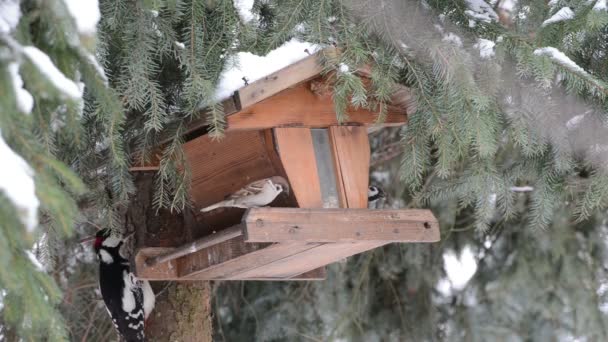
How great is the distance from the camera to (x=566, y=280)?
219 inches

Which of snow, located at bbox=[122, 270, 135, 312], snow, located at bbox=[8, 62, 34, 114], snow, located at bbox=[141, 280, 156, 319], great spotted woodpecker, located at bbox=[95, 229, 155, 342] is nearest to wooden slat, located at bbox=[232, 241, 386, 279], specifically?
snow, located at bbox=[141, 280, 156, 319]

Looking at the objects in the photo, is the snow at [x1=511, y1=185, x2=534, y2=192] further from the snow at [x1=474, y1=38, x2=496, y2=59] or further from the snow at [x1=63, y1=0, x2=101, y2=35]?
the snow at [x1=63, y1=0, x2=101, y2=35]

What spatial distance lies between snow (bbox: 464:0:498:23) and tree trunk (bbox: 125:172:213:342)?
154 cm

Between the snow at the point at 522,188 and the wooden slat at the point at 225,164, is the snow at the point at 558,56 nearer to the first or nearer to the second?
the wooden slat at the point at 225,164

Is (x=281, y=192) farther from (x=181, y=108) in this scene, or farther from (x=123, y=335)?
(x=123, y=335)

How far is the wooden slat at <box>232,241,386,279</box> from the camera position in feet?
12.6

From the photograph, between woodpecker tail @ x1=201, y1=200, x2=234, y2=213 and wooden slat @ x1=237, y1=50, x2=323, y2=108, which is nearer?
wooden slat @ x1=237, y1=50, x2=323, y2=108

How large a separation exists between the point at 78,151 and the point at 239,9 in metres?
0.84

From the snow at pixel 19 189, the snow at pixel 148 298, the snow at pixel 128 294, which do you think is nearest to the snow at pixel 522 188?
the snow at pixel 148 298

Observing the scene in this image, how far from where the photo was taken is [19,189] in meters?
2.02

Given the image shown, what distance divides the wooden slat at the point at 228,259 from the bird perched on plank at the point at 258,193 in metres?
0.16

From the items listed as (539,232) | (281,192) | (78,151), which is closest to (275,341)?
(539,232)

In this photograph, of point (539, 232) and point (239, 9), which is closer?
point (239, 9)

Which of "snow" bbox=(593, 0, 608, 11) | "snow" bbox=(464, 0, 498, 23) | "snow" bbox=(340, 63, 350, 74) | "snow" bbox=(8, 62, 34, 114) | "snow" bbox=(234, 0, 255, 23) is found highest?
"snow" bbox=(234, 0, 255, 23)
